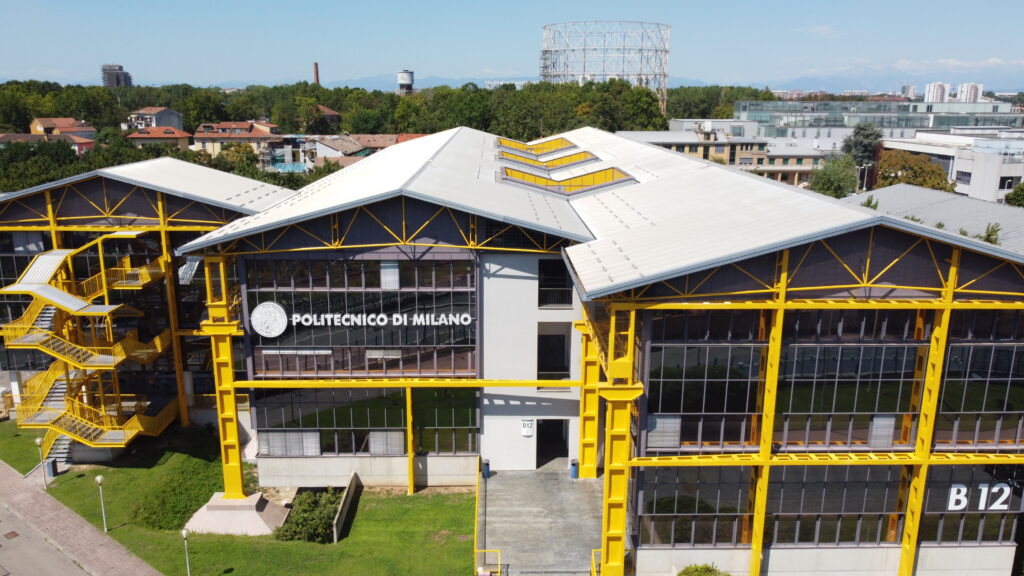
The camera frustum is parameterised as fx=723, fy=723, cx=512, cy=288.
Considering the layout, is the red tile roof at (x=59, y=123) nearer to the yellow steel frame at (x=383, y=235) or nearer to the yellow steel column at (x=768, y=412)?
the yellow steel frame at (x=383, y=235)

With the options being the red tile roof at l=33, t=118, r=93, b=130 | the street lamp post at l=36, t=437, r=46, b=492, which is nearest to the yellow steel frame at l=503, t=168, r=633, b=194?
the street lamp post at l=36, t=437, r=46, b=492

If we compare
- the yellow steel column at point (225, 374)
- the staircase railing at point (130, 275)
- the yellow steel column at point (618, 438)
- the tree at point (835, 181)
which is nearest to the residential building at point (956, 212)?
the tree at point (835, 181)

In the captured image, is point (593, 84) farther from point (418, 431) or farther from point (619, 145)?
point (418, 431)

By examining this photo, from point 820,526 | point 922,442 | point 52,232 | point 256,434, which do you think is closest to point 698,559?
point 820,526

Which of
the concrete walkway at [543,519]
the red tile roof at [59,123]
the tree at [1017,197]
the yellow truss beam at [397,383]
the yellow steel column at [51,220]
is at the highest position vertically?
the red tile roof at [59,123]

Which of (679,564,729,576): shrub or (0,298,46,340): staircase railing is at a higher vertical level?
(0,298,46,340): staircase railing

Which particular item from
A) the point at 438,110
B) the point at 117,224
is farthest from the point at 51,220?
the point at 438,110

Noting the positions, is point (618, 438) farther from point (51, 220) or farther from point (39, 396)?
point (51, 220)

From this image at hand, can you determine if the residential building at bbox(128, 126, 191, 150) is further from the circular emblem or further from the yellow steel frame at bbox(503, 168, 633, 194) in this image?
the circular emblem
